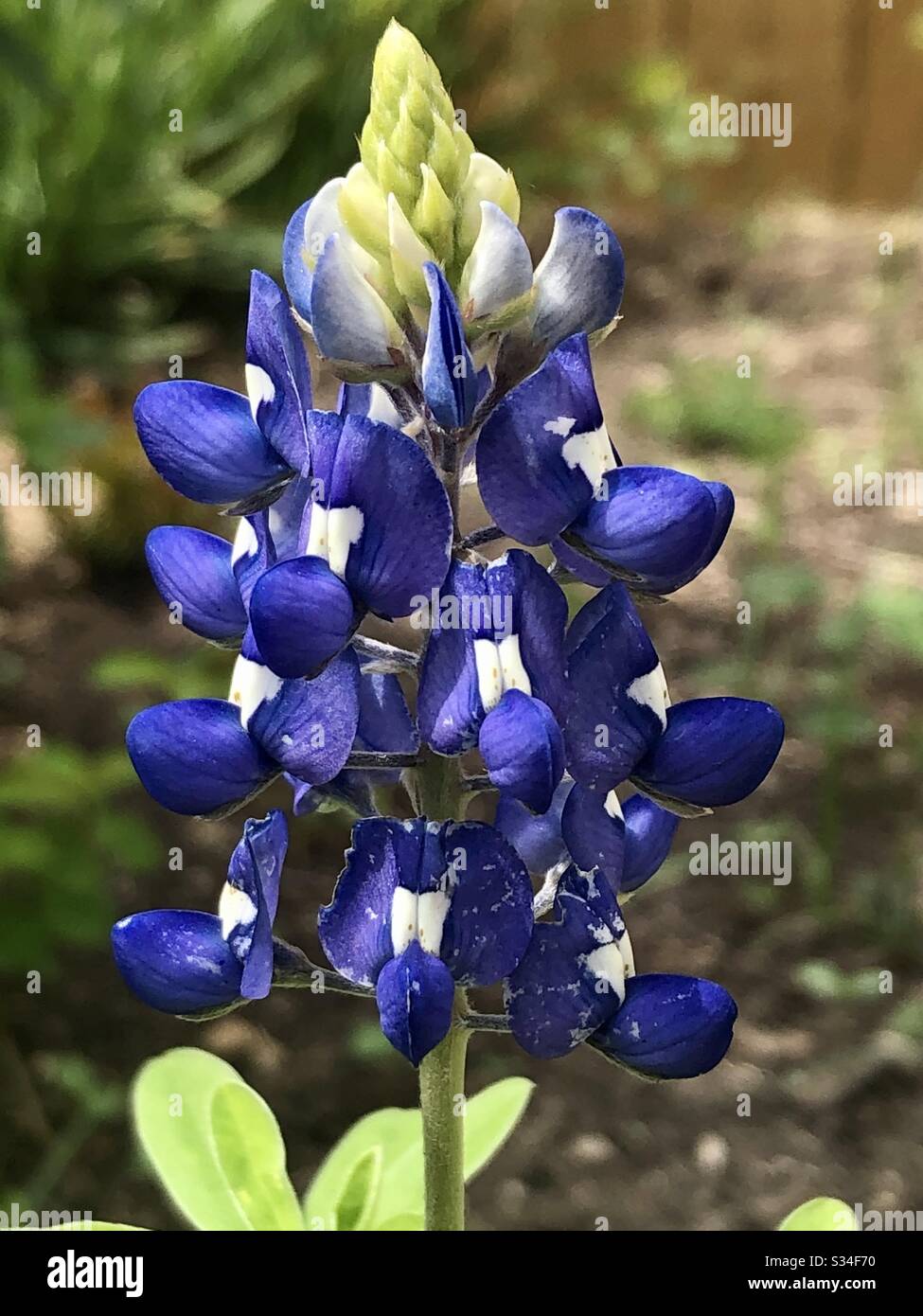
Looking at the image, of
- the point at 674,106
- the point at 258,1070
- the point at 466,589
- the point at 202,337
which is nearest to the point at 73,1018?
the point at 258,1070

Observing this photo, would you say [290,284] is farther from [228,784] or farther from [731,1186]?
[731,1186]

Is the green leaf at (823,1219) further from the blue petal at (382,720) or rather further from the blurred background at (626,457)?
the blurred background at (626,457)

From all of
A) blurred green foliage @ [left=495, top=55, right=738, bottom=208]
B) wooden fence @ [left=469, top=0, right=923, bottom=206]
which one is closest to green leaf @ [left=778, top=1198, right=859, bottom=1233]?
blurred green foliage @ [left=495, top=55, right=738, bottom=208]

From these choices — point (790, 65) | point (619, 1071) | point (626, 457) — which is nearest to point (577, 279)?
point (619, 1071)

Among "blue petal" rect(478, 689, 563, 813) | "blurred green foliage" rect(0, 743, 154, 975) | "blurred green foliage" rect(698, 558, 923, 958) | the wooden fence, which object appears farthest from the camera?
the wooden fence

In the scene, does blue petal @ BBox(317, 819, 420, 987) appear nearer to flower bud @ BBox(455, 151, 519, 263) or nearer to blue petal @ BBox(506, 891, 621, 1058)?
blue petal @ BBox(506, 891, 621, 1058)

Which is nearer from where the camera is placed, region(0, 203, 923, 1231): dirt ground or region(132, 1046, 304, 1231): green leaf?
region(132, 1046, 304, 1231): green leaf
